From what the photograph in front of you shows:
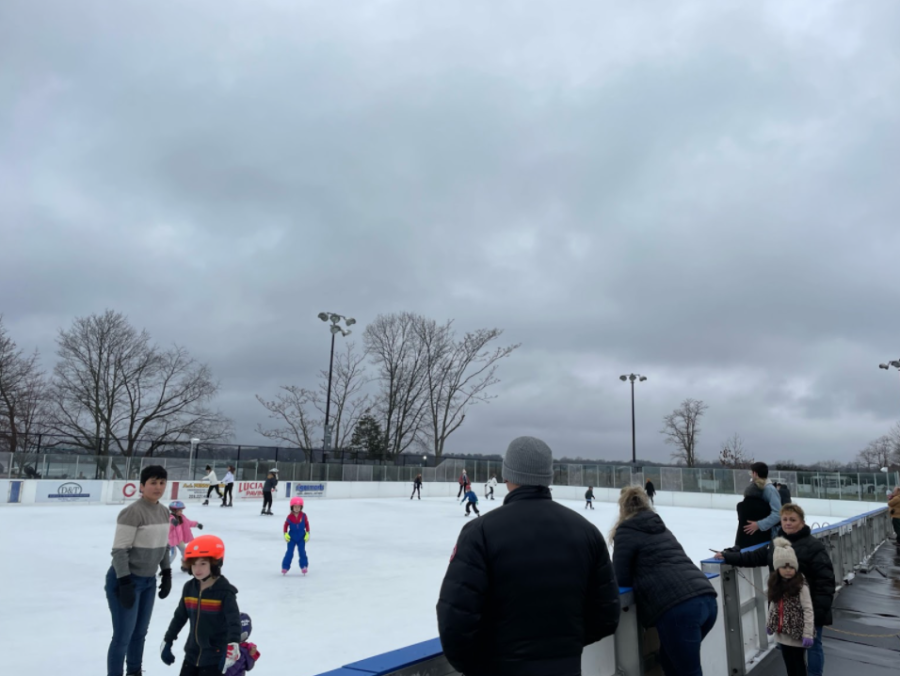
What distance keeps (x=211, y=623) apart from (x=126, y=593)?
1.34 meters

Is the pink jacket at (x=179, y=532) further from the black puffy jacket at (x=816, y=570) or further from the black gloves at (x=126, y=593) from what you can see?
the black puffy jacket at (x=816, y=570)

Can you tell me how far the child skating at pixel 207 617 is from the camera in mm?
3434

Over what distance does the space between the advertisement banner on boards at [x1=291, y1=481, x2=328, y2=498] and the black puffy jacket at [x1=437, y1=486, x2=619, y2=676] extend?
96.9 ft

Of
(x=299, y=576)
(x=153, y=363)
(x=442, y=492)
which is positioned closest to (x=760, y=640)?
(x=299, y=576)

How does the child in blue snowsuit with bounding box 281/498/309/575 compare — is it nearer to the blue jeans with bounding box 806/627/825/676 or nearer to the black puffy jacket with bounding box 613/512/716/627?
the blue jeans with bounding box 806/627/825/676

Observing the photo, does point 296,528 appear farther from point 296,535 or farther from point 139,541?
point 139,541

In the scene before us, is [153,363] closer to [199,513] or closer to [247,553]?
[199,513]

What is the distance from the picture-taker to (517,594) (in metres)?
2.08

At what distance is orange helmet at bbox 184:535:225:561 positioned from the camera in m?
3.61

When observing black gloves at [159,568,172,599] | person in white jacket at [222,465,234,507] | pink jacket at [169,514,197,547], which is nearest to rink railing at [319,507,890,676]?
black gloves at [159,568,172,599]

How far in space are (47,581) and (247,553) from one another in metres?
3.83

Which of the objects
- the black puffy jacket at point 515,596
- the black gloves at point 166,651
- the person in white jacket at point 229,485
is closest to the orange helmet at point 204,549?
the black gloves at point 166,651

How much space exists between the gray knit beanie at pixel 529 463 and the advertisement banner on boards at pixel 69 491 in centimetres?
2606

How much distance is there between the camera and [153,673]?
17.7 ft
